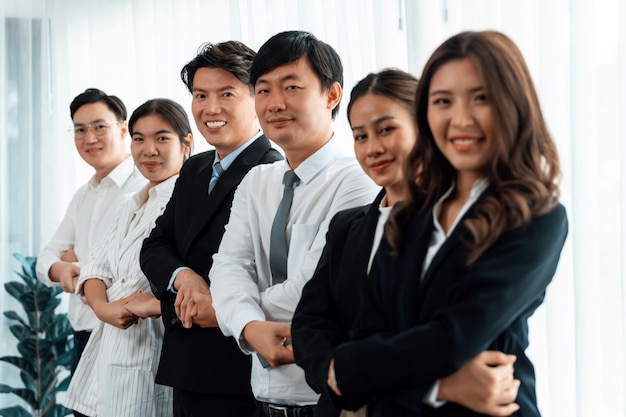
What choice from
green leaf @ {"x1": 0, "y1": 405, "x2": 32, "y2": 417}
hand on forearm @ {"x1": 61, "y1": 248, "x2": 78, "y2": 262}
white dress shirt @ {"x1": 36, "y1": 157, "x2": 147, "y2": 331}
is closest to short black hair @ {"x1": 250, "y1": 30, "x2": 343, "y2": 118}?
white dress shirt @ {"x1": 36, "y1": 157, "x2": 147, "y2": 331}

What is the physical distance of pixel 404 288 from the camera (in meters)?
1.46

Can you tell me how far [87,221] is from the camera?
367 cm

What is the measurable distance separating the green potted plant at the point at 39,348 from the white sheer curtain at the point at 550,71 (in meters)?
1.12

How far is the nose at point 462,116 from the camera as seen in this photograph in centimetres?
144

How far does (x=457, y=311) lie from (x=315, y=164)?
84 cm

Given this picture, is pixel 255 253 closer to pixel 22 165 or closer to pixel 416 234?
pixel 416 234

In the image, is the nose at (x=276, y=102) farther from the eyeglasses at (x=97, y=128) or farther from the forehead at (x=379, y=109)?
the eyeglasses at (x=97, y=128)

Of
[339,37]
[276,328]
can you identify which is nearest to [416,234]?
[276,328]

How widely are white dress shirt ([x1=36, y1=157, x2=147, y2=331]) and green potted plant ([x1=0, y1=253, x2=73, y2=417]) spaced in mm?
632

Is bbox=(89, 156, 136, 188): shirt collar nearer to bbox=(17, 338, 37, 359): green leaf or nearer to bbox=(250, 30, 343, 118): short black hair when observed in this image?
bbox=(17, 338, 37, 359): green leaf

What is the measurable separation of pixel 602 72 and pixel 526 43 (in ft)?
0.77

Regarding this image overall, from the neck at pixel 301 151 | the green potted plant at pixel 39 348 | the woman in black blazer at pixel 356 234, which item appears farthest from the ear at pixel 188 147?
the green potted plant at pixel 39 348

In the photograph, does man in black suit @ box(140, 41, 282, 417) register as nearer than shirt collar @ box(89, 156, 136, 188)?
Yes

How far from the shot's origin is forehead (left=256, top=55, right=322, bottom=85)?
2131 millimetres
